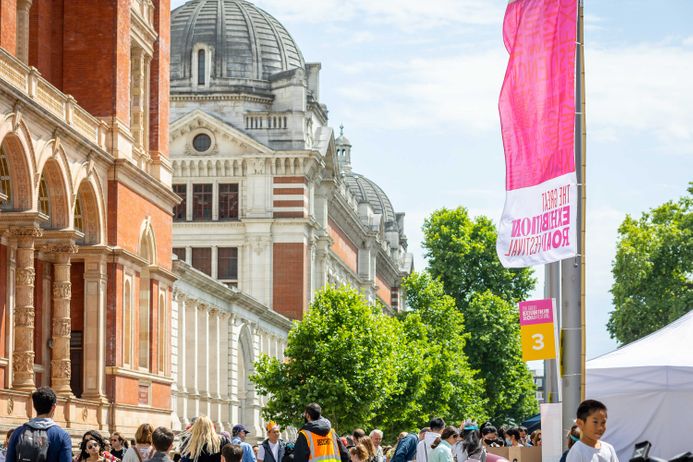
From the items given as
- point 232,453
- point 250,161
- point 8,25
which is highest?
point 250,161

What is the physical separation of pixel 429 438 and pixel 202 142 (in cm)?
5413

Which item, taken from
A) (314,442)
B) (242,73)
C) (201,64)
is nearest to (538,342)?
(314,442)

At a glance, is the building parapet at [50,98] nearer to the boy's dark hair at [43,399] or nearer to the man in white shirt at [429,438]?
the man in white shirt at [429,438]

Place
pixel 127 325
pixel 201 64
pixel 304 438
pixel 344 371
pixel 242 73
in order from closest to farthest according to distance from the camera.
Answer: pixel 304 438, pixel 127 325, pixel 344 371, pixel 201 64, pixel 242 73

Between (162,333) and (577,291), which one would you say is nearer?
(577,291)

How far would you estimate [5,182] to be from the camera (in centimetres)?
3042

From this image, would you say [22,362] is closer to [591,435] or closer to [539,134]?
[539,134]

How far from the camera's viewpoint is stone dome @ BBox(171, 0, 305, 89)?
255 ft

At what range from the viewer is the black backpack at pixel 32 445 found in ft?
43.9

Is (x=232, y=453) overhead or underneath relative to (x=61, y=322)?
underneath

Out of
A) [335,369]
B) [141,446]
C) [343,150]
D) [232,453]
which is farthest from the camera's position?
[343,150]

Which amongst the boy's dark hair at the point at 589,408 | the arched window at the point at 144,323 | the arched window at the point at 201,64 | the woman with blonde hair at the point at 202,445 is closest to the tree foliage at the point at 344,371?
the arched window at the point at 144,323

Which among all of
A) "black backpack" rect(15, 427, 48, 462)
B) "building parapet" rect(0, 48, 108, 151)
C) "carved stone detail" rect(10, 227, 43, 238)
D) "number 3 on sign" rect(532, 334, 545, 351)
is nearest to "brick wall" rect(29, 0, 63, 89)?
"building parapet" rect(0, 48, 108, 151)

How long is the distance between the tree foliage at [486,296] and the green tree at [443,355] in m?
1.14
